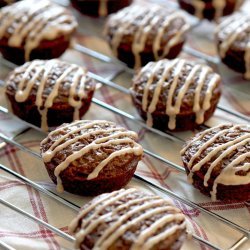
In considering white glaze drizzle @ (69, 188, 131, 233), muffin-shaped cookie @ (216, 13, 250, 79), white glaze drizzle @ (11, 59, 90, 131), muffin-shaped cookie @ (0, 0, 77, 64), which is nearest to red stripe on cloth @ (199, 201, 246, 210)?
white glaze drizzle @ (69, 188, 131, 233)

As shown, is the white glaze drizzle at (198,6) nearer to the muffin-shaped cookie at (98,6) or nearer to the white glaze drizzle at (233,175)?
the muffin-shaped cookie at (98,6)

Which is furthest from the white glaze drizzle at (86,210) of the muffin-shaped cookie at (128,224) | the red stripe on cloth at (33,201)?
the red stripe on cloth at (33,201)

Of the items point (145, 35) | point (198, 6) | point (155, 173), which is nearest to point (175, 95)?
point (155, 173)

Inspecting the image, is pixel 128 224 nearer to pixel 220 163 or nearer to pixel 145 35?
pixel 220 163

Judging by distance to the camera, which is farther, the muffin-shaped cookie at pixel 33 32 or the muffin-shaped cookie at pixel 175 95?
the muffin-shaped cookie at pixel 33 32

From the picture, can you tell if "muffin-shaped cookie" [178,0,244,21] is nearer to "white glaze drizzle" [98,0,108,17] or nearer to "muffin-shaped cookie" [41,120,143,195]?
"white glaze drizzle" [98,0,108,17]

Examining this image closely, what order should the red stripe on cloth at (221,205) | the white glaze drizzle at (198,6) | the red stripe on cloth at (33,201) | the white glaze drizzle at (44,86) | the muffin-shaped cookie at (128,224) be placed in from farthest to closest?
1. the white glaze drizzle at (198,6)
2. the white glaze drizzle at (44,86)
3. the red stripe on cloth at (221,205)
4. the red stripe on cloth at (33,201)
5. the muffin-shaped cookie at (128,224)
